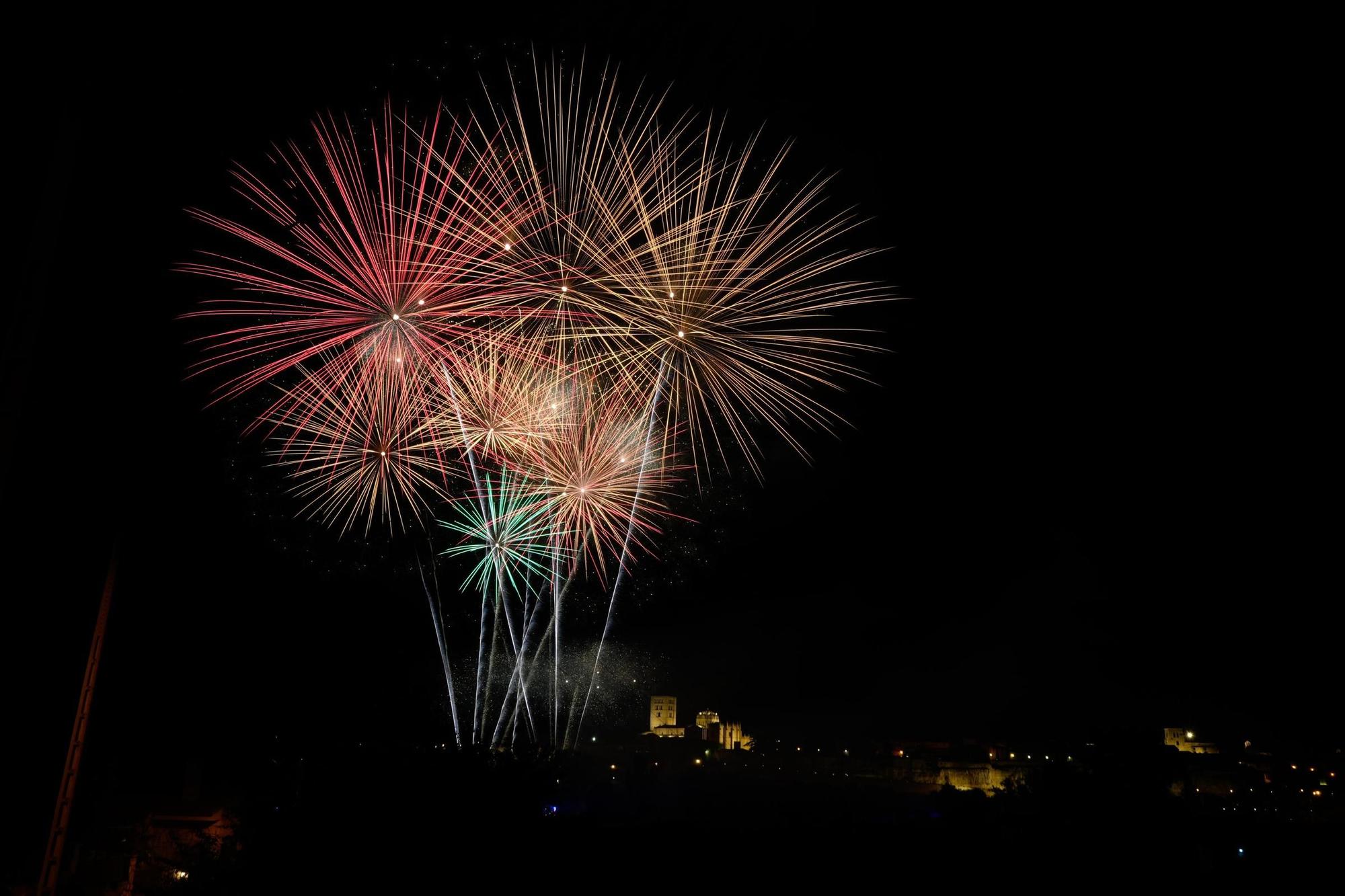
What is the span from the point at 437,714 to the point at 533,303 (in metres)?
22.0

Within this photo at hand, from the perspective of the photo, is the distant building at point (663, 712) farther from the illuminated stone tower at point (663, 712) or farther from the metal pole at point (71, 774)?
the metal pole at point (71, 774)

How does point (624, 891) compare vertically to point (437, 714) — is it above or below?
below

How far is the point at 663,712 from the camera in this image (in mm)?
72625

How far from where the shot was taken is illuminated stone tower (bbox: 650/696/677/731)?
72.1 metres

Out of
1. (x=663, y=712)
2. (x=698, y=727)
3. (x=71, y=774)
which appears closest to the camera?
(x=71, y=774)

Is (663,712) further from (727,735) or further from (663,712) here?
(727,735)

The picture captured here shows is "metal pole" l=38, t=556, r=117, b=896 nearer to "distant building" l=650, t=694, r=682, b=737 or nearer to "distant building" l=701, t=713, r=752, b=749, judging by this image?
"distant building" l=701, t=713, r=752, b=749

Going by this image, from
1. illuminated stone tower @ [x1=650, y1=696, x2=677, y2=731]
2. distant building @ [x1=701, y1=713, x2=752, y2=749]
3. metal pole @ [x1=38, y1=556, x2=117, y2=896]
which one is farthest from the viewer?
illuminated stone tower @ [x1=650, y1=696, x2=677, y2=731]

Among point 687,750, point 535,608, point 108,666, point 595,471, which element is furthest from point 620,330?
point 687,750

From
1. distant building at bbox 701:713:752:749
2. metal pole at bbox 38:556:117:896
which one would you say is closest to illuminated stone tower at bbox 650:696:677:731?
distant building at bbox 701:713:752:749

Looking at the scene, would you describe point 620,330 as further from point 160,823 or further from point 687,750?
point 687,750

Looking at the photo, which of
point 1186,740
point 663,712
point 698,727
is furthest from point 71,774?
point 663,712

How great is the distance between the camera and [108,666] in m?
16.7

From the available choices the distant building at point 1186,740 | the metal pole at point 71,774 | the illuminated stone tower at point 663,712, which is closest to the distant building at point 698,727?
the illuminated stone tower at point 663,712
